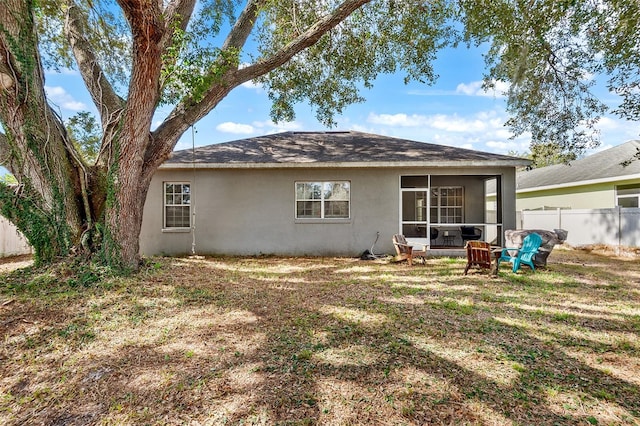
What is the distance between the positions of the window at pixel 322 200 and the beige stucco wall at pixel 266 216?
0.20 meters

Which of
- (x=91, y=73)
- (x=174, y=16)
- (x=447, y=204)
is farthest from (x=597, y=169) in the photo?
(x=91, y=73)

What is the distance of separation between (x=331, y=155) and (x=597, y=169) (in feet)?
44.3

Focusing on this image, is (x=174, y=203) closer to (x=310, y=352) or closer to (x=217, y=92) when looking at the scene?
(x=217, y=92)

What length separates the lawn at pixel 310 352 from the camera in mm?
2496

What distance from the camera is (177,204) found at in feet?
34.2

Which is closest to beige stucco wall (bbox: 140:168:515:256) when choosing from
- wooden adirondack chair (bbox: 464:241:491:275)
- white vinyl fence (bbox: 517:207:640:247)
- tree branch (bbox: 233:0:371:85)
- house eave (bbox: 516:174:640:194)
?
wooden adirondack chair (bbox: 464:241:491:275)

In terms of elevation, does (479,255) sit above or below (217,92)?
below

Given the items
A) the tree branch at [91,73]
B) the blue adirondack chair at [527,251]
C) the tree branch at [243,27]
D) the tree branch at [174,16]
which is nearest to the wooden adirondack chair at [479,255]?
the blue adirondack chair at [527,251]

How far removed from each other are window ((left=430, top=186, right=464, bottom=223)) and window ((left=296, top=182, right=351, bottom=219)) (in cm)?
513

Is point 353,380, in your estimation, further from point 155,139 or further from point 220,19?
point 220,19

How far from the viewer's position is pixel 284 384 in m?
2.81

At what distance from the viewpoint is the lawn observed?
2496 mm

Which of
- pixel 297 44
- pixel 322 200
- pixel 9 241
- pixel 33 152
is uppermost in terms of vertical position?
pixel 297 44

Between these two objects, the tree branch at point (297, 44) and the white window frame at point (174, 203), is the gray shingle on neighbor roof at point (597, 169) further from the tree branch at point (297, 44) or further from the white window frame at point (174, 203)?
the white window frame at point (174, 203)
